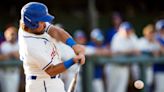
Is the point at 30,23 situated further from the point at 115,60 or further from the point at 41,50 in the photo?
the point at 115,60

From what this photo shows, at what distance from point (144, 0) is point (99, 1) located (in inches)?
41.0

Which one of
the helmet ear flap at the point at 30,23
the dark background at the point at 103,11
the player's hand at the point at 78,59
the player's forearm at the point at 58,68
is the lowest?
the dark background at the point at 103,11

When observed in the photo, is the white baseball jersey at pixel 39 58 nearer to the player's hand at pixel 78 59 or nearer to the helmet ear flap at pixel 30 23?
the helmet ear flap at pixel 30 23

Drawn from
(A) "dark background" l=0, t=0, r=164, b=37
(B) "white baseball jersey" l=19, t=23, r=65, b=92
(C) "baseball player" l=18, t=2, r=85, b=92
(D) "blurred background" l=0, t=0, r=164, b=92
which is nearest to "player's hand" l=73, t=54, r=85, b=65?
(C) "baseball player" l=18, t=2, r=85, b=92

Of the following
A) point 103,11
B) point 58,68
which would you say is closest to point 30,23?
point 58,68

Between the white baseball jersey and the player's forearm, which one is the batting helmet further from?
the player's forearm

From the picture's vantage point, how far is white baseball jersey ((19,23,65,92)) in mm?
5332

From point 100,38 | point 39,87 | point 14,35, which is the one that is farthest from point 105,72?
point 39,87

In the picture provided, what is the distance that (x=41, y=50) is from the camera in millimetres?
5332

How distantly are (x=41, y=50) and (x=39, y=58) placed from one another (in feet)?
0.26

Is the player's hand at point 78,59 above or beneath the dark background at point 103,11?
above

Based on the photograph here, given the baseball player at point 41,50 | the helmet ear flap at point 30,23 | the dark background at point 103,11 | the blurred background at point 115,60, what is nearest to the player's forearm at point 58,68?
the baseball player at point 41,50

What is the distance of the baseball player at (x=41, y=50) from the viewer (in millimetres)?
5301

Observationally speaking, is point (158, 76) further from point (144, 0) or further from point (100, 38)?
point (144, 0)
